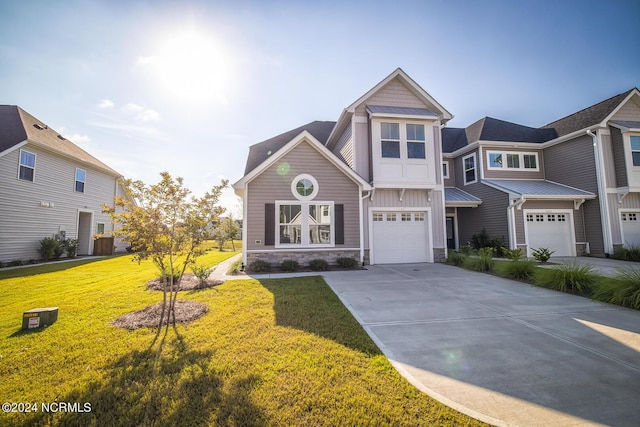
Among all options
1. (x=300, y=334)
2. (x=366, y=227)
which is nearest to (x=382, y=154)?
(x=366, y=227)

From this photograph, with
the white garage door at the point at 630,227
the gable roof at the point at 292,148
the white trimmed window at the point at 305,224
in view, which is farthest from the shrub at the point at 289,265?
the white garage door at the point at 630,227

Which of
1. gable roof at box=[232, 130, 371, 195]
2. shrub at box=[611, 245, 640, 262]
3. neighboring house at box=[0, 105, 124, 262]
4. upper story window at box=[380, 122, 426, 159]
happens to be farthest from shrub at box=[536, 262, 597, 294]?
neighboring house at box=[0, 105, 124, 262]

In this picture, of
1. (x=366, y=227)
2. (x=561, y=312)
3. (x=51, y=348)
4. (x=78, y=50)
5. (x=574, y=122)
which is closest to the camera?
(x=51, y=348)

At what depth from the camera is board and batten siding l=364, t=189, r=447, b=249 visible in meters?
11.9

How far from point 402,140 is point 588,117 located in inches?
481

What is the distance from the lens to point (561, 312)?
5.30 meters

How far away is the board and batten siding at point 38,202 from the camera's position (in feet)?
38.9

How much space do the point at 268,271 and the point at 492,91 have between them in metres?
13.6

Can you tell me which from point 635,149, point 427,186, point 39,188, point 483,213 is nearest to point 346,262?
point 427,186

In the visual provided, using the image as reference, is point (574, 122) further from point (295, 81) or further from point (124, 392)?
point (124, 392)

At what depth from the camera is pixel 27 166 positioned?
12750 millimetres

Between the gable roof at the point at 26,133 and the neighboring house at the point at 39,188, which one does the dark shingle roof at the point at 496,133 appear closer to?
the neighboring house at the point at 39,188

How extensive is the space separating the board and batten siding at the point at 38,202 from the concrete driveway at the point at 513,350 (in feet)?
42.7

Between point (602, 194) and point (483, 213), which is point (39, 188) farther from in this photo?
point (602, 194)
